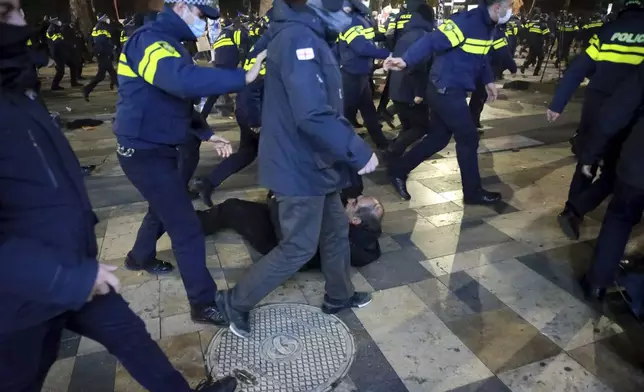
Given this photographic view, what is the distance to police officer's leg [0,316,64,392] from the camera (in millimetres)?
1557

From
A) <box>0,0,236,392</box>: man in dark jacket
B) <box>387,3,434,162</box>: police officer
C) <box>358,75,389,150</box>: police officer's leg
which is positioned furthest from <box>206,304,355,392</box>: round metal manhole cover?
<box>358,75,389,150</box>: police officer's leg

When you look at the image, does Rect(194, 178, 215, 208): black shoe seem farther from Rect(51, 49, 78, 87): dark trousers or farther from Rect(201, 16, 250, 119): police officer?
Rect(51, 49, 78, 87): dark trousers

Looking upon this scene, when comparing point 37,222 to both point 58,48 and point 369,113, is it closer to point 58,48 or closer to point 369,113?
point 369,113

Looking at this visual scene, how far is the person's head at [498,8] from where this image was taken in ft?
14.3

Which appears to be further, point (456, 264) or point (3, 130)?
point (456, 264)

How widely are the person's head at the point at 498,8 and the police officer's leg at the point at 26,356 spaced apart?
4.20m

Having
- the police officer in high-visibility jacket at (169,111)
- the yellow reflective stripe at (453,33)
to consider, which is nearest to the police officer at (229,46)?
the yellow reflective stripe at (453,33)

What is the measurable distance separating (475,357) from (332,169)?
4.50 feet

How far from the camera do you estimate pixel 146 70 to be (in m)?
2.59

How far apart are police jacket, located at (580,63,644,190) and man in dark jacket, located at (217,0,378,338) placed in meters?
1.55

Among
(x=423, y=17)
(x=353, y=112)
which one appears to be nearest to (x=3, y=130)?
(x=353, y=112)

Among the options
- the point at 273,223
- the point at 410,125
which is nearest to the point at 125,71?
the point at 273,223

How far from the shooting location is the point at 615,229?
3.15 meters

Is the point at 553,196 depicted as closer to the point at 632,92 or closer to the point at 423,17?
the point at 632,92
